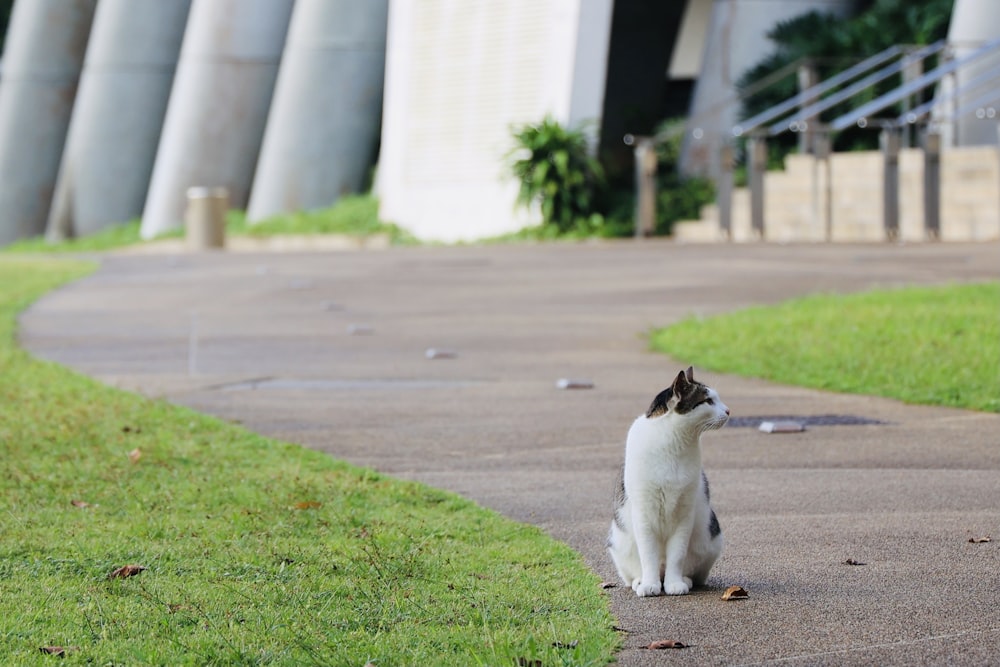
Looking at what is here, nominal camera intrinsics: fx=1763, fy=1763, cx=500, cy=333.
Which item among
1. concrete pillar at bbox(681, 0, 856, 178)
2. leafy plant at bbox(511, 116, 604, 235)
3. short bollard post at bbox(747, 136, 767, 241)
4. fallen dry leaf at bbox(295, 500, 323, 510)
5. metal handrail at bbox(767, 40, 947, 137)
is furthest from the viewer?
leafy plant at bbox(511, 116, 604, 235)

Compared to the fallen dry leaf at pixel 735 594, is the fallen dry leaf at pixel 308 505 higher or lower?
lower

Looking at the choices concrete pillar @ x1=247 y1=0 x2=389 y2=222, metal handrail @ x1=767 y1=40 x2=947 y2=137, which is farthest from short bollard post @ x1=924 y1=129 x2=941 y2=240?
concrete pillar @ x1=247 y1=0 x2=389 y2=222

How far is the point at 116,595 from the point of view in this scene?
582cm

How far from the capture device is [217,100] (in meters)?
Answer: 40.2

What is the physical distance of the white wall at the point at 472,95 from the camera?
29812 millimetres

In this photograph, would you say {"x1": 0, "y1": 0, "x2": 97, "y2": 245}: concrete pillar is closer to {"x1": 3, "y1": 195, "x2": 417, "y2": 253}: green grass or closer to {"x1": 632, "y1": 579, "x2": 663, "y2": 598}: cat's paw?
{"x1": 3, "y1": 195, "x2": 417, "y2": 253}: green grass

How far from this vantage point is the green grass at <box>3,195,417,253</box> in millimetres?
33969

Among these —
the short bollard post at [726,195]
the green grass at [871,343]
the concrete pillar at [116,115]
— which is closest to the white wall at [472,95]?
the short bollard post at [726,195]

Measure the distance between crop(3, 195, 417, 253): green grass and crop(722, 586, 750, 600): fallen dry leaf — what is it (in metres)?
27.0

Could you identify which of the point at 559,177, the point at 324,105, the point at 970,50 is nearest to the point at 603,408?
the point at 970,50

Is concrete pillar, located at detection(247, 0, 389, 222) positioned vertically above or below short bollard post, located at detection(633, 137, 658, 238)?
above

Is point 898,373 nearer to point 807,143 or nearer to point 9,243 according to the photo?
point 807,143

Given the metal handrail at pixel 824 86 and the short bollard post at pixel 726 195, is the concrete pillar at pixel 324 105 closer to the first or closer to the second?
the metal handrail at pixel 824 86

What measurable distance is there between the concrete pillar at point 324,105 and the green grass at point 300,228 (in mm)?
650
